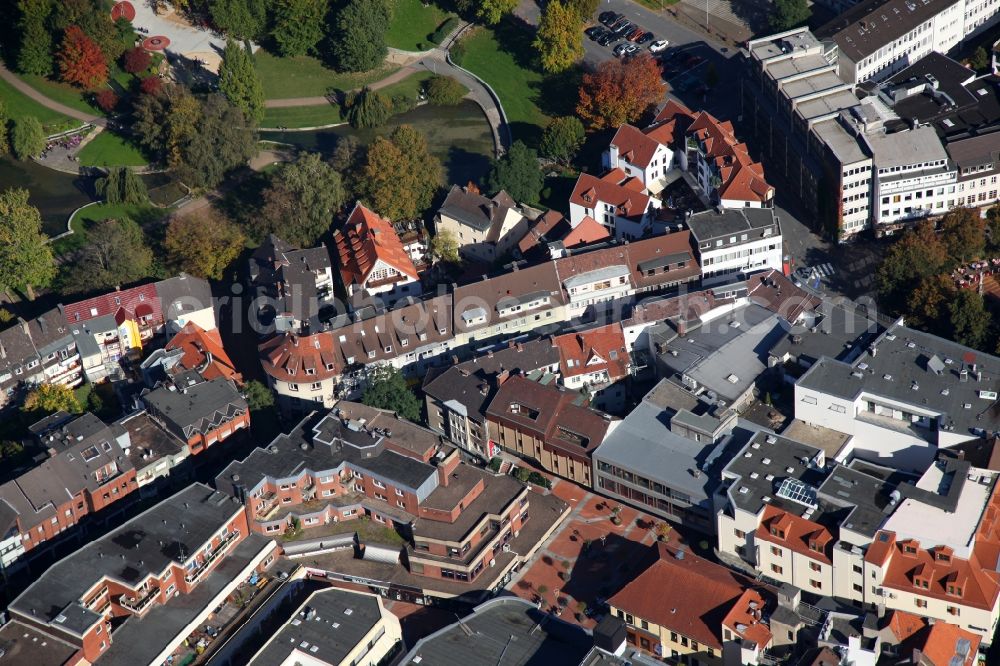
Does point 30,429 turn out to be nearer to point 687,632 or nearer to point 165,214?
point 165,214

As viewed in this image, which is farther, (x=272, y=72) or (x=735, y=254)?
(x=272, y=72)

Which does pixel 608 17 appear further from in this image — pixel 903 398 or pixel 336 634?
pixel 336 634

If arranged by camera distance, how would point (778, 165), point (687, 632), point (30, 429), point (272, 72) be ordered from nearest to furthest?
point (687, 632) < point (30, 429) < point (778, 165) < point (272, 72)

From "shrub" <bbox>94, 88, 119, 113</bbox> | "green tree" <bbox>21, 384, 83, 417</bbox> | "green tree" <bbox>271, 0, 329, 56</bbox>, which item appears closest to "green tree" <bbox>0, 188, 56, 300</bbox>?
"green tree" <bbox>21, 384, 83, 417</bbox>

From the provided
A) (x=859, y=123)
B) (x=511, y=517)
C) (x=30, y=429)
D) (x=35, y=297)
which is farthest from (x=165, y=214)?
(x=859, y=123)

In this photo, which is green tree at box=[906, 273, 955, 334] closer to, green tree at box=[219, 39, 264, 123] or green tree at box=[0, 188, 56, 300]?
green tree at box=[219, 39, 264, 123]

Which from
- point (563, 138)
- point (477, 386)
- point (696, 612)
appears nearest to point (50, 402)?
point (477, 386)

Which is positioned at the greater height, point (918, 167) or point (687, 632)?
point (918, 167)

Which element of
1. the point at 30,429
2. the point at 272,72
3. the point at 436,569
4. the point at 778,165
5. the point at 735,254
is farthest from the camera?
the point at 272,72

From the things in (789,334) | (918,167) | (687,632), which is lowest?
(687,632)
